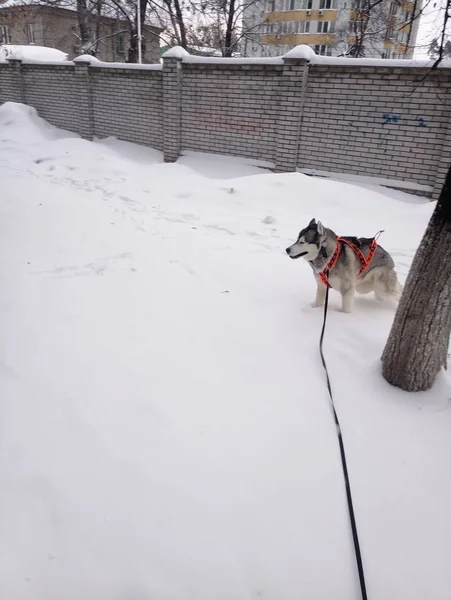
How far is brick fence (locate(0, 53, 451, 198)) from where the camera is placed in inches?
255

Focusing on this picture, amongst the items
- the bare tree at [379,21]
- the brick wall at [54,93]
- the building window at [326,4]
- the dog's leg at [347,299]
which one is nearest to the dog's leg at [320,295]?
the dog's leg at [347,299]

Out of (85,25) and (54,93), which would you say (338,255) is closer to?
(54,93)

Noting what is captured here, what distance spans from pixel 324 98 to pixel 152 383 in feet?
22.1

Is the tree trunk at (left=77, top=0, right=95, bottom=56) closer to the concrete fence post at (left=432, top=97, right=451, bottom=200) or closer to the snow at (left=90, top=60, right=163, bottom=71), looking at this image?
the snow at (left=90, top=60, right=163, bottom=71)

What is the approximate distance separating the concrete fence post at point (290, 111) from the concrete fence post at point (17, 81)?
1019 centimetres

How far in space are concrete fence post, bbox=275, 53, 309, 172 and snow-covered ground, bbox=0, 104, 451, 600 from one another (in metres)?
4.34

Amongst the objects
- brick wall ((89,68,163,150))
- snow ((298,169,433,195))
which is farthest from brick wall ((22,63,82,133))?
snow ((298,169,433,195))

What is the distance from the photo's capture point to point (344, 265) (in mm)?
3203

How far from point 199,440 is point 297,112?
278 inches

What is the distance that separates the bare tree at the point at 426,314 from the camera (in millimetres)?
2049

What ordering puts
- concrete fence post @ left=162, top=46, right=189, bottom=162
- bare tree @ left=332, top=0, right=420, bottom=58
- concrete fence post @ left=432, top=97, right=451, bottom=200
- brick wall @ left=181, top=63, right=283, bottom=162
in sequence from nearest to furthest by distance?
1. bare tree @ left=332, top=0, right=420, bottom=58
2. concrete fence post @ left=432, top=97, right=451, bottom=200
3. brick wall @ left=181, top=63, right=283, bottom=162
4. concrete fence post @ left=162, top=46, right=189, bottom=162

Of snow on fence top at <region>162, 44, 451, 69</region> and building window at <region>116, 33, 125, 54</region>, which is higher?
building window at <region>116, 33, 125, 54</region>

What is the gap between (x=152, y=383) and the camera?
2.37 metres

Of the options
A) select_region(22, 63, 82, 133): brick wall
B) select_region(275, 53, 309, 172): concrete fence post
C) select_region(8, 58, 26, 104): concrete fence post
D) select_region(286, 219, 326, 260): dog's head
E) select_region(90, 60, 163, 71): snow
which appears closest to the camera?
select_region(286, 219, 326, 260): dog's head
